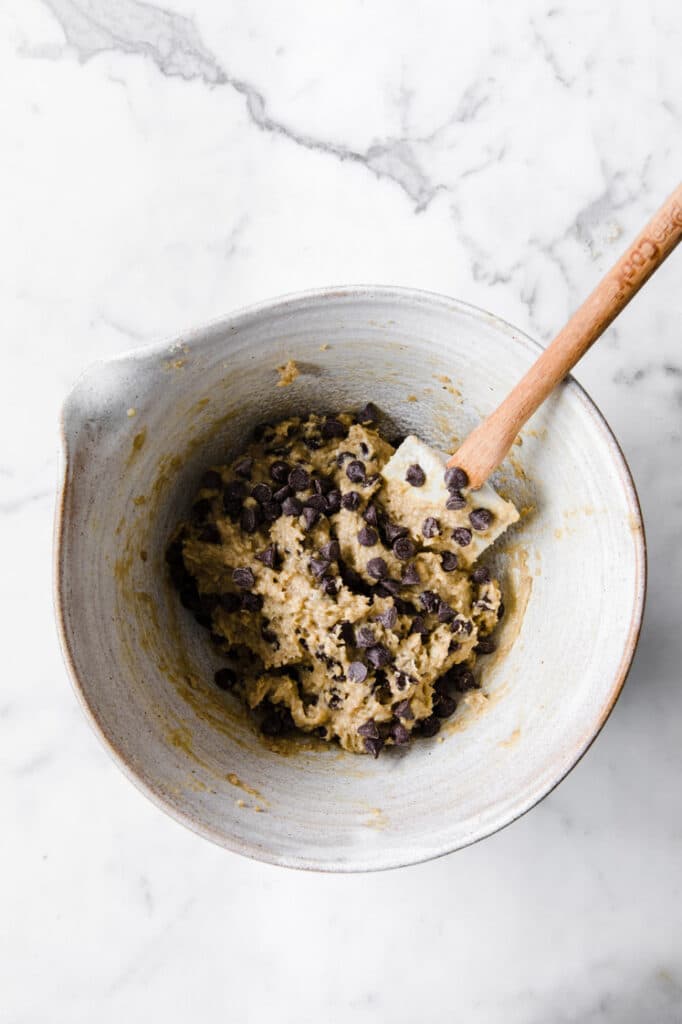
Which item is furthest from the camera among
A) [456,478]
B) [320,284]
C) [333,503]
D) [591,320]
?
[320,284]

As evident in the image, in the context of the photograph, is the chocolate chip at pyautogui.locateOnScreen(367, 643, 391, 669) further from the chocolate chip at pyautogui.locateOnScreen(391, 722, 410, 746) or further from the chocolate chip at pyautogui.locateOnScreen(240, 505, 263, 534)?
the chocolate chip at pyautogui.locateOnScreen(240, 505, 263, 534)

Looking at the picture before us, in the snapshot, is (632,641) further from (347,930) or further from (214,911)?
(214,911)

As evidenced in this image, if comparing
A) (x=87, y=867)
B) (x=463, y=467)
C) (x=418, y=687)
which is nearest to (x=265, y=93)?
(x=463, y=467)

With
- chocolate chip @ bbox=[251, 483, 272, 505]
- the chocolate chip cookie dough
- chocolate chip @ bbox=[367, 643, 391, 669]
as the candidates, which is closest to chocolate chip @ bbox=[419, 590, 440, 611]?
the chocolate chip cookie dough

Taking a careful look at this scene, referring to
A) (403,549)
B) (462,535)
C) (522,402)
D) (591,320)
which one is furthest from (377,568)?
(591,320)

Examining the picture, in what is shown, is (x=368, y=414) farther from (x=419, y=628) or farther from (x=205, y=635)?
(x=205, y=635)

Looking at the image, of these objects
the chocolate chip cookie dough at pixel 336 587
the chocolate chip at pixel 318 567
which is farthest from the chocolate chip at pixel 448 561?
the chocolate chip at pixel 318 567

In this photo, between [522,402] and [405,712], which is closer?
[522,402]

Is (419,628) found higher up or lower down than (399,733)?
higher up
